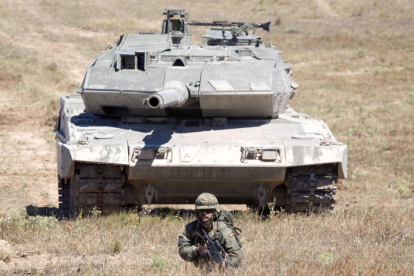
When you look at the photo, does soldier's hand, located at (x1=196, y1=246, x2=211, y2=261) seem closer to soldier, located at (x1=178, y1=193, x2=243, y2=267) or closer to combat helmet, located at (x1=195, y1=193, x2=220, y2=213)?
soldier, located at (x1=178, y1=193, x2=243, y2=267)

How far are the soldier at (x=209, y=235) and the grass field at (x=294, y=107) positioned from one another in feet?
1.32

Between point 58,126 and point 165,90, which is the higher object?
point 165,90

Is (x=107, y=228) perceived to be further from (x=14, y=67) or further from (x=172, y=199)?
(x=14, y=67)

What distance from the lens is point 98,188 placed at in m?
9.19

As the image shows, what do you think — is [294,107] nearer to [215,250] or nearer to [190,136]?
[190,136]

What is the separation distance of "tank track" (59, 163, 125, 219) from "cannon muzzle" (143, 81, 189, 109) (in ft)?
4.29

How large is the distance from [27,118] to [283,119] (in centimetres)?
1090

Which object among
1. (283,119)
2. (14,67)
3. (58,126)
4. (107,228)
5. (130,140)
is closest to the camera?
(107,228)

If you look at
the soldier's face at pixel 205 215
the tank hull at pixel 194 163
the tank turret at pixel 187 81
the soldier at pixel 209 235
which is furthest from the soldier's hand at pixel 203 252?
the tank turret at pixel 187 81

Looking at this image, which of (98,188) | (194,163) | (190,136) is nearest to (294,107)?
(190,136)

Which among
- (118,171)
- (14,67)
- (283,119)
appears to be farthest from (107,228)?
(14,67)

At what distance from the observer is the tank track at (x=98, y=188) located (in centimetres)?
910

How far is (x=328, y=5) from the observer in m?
43.5

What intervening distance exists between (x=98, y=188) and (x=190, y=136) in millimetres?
1592
